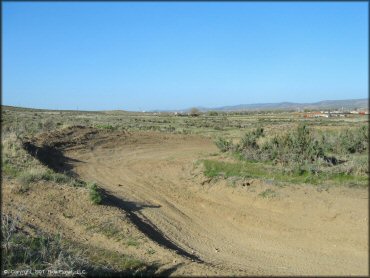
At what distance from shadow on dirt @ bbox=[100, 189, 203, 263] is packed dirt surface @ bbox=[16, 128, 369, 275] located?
0.03 m

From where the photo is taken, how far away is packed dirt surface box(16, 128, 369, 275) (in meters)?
8.50

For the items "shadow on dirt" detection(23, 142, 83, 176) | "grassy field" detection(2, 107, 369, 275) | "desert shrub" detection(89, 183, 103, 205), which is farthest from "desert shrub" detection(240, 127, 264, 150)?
"desert shrub" detection(89, 183, 103, 205)

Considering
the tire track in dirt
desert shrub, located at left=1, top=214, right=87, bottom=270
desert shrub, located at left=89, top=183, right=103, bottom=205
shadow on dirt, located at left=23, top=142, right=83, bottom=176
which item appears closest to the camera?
desert shrub, located at left=1, top=214, right=87, bottom=270

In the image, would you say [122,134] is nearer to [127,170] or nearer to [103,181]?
[127,170]

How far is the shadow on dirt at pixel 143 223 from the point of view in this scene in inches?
378

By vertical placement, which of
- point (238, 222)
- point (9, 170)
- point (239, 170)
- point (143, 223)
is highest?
point (9, 170)

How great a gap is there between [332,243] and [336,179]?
4.57m

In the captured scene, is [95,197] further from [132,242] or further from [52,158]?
[52,158]

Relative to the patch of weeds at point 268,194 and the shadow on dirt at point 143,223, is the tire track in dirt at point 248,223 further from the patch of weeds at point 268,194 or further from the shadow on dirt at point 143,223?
the patch of weeds at point 268,194

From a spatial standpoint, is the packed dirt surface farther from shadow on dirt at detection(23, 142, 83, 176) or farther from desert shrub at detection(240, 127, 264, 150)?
desert shrub at detection(240, 127, 264, 150)

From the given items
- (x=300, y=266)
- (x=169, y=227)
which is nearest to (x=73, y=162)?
(x=169, y=227)

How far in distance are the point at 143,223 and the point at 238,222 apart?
2.47m

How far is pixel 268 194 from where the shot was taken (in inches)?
493

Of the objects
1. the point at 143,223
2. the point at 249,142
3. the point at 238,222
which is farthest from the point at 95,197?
the point at 249,142
